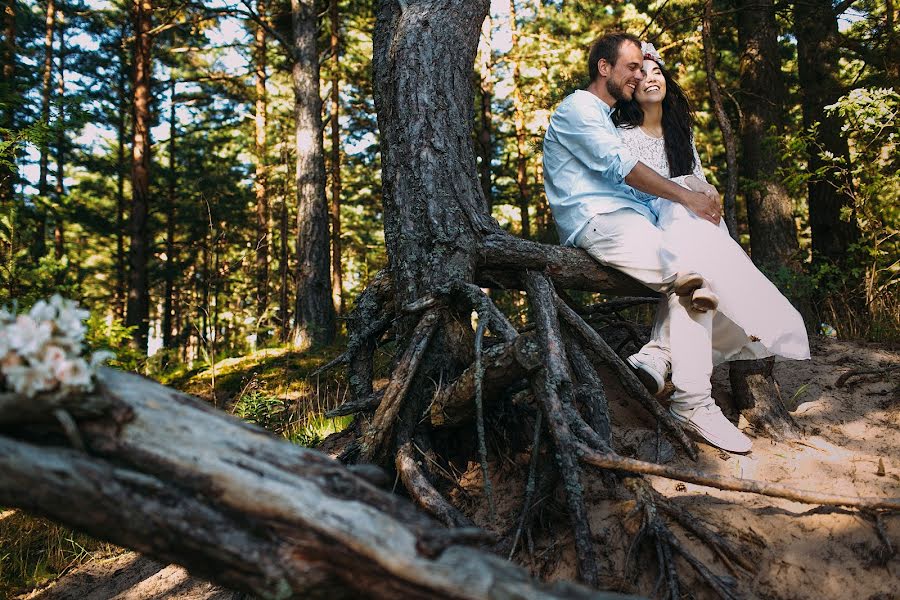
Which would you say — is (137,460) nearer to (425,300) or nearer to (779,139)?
(425,300)

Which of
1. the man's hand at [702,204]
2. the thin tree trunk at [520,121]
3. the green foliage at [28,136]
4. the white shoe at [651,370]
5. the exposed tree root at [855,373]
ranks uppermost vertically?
the thin tree trunk at [520,121]

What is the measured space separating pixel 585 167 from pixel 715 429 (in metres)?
1.83

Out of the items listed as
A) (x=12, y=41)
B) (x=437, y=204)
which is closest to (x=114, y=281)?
(x=12, y=41)

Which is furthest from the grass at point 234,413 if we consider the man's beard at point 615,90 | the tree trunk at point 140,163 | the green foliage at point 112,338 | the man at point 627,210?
the tree trunk at point 140,163

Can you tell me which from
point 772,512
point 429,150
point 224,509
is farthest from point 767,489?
point 429,150

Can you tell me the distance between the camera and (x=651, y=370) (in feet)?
11.8

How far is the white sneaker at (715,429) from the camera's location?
10.9 feet

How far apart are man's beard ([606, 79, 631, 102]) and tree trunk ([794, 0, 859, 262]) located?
5.06 metres

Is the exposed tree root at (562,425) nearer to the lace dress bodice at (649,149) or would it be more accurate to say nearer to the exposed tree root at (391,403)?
the exposed tree root at (391,403)

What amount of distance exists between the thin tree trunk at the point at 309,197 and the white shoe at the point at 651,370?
615 cm

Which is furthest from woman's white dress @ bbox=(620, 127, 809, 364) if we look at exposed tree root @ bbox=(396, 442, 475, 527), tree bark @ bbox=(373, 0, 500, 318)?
exposed tree root @ bbox=(396, 442, 475, 527)

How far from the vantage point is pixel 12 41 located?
11.6 meters

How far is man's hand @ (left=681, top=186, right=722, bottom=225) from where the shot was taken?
3.69m

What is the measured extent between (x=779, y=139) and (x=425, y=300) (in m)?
5.40
